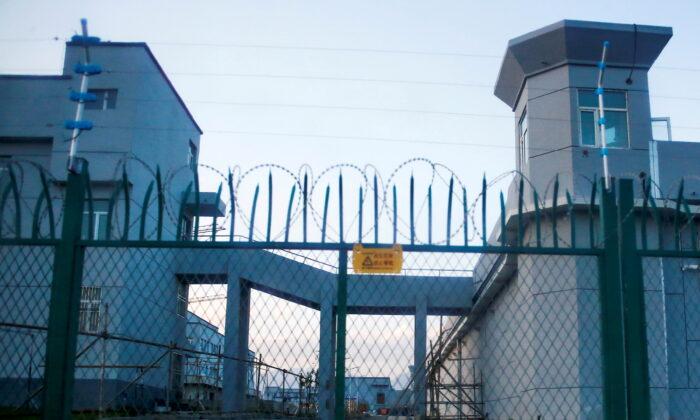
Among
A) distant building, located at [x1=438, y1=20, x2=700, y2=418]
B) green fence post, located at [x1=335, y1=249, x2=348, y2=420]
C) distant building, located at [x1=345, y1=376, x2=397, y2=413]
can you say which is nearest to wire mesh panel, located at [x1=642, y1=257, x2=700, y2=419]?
distant building, located at [x1=438, y1=20, x2=700, y2=418]

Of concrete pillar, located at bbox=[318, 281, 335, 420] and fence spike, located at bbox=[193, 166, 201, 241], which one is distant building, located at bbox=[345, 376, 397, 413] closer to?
concrete pillar, located at bbox=[318, 281, 335, 420]

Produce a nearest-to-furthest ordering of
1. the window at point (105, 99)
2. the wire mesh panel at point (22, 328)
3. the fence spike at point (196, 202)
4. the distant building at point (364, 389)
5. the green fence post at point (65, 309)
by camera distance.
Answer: the green fence post at point (65, 309), the fence spike at point (196, 202), the wire mesh panel at point (22, 328), the distant building at point (364, 389), the window at point (105, 99)

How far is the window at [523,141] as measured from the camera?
1830 centimetres

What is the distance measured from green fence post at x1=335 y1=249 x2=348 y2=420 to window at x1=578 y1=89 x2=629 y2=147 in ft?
44.2

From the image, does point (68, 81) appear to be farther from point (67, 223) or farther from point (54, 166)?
point (67, 223)

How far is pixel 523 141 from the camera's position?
19078 mm

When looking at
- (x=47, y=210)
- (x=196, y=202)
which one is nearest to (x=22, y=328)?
(x=47, y=210)

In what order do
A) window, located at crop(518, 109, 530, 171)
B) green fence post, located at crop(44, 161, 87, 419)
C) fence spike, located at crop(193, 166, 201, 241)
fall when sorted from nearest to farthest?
green fence post, located at crop(44, 161, 87, 419) < fence spike, located at crop(193, 166, 201, 241) < window, located at crop(518, 109, 530, 171)

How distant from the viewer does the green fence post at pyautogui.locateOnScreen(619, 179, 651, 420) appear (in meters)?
5.07

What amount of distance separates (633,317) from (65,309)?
151 inches

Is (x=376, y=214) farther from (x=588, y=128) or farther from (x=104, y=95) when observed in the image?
(x=104, y=95)

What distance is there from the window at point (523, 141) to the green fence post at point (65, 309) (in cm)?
1415

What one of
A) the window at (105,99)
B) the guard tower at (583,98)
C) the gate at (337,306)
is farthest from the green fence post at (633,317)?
the window at (105,99)

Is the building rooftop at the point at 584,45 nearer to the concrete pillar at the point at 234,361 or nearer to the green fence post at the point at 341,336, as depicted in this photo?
the concrete pillar at the point at 234,361
